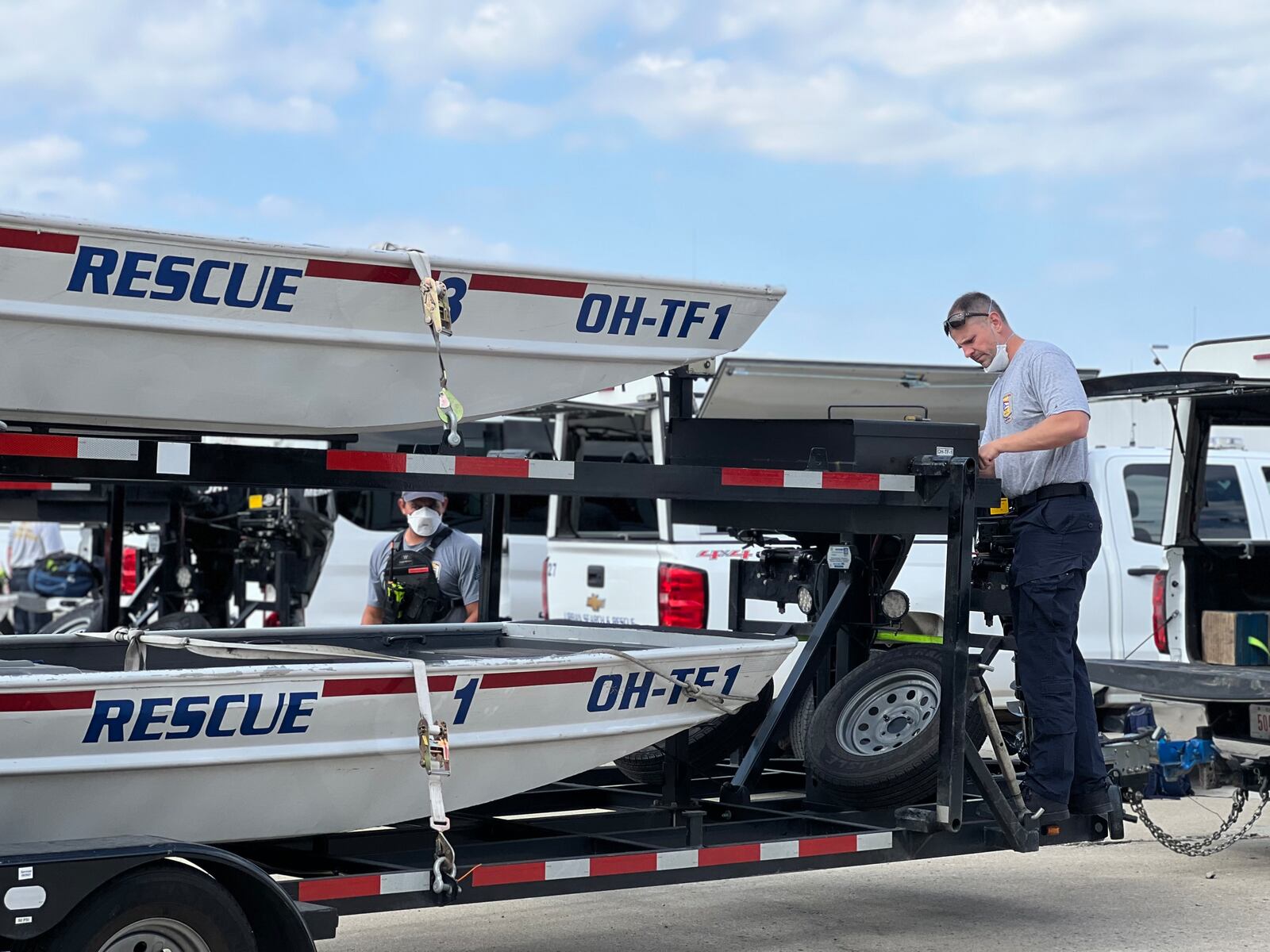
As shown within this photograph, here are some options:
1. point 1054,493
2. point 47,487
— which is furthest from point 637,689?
point 47,487

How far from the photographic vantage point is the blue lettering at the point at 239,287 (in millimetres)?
4664

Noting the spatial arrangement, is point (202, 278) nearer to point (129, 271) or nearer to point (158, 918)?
point (129, 271)

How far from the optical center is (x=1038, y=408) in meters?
5.70

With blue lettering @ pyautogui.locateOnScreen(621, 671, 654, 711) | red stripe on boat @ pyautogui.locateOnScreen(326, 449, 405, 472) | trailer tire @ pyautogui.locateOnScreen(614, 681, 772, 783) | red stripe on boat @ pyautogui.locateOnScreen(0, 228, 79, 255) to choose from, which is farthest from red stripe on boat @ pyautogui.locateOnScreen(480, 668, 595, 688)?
red stripe on boat @ pyautogui.locateOnScreen(0, 228, 79, 255)

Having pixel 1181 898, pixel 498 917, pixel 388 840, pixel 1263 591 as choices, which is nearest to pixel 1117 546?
pixel 1263 591

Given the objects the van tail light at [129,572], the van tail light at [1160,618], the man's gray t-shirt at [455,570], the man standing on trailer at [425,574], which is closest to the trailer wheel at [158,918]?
the man standing on trailer at [425,574]

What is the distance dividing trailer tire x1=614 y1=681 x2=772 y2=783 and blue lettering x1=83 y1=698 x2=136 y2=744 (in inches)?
92.4

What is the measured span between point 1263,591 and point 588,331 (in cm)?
456

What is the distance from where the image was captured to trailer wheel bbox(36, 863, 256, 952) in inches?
149

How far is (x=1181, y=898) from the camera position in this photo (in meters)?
6.74

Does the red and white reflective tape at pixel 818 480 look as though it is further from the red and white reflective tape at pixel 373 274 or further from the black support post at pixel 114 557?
the black support post at pixel 114 557

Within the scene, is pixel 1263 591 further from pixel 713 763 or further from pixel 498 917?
pixel 498 917

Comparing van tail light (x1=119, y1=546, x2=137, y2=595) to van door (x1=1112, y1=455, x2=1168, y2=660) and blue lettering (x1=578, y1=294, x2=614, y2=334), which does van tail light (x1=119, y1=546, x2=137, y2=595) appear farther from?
blue lettering (x1=578, y1=294, x2=614, y2=334)

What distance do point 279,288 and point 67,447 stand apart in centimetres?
80
